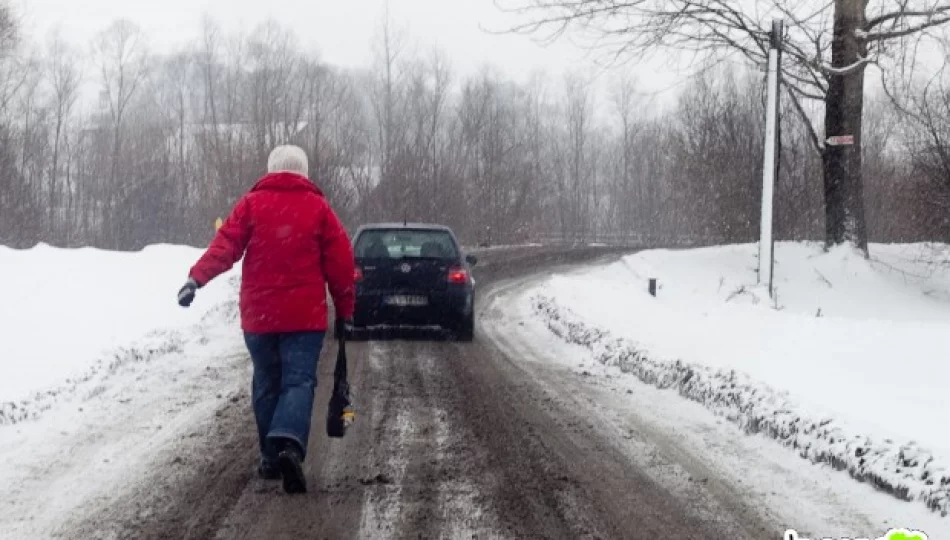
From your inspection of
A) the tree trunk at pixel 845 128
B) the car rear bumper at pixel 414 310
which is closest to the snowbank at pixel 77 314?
the car rear bumper at pixel 414 310

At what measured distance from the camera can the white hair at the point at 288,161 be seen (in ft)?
19.8

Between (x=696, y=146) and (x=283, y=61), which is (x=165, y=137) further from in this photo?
(x=696, y=146)

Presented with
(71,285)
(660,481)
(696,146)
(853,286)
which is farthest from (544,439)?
(696,146)

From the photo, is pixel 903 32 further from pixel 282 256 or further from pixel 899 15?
pixel 282 256

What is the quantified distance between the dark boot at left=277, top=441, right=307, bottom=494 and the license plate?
7.73 meters

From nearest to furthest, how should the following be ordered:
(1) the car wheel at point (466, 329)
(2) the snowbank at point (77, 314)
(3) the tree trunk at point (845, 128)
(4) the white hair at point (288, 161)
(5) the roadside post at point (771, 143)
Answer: (4) the white hair at point (288, 161) → (2) the snowbank at point (77, 314) → (1) the car wheel at point (466, 329) → (5) the roadside post at point (771, 143) → (3) the tree trunk at point (845, 128)

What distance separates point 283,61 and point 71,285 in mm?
49821

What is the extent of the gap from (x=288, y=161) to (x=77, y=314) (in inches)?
310

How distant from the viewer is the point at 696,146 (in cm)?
3634

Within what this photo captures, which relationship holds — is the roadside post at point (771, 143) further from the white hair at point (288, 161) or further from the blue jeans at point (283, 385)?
the blue jeans at point (283, 385)

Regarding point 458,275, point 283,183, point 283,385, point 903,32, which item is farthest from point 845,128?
point 283,385

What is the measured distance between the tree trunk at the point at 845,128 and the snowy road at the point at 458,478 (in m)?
12.5

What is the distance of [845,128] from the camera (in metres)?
19.7

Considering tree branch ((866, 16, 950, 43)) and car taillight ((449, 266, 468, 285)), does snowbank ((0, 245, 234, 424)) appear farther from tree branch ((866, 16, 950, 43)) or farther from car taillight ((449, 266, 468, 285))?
tree branch ((866, 16, 950, 43))
